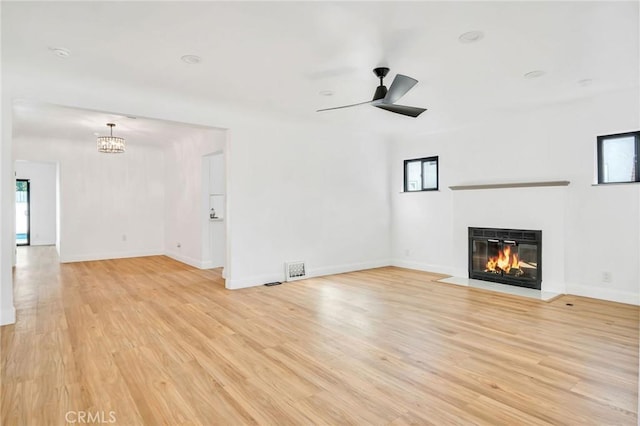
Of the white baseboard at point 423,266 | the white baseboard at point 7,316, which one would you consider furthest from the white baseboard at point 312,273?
the white baseboard at point 7,316

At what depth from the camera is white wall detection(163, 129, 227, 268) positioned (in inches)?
259

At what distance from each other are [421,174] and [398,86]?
11.9 feet

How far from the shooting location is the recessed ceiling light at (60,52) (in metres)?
2.94

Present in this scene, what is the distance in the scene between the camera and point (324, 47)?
299 centimetres

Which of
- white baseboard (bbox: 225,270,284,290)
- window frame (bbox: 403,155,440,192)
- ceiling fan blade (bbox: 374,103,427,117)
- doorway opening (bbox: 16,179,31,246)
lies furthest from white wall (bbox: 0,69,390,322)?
doorway opening (bbox: 16,179,31,246)

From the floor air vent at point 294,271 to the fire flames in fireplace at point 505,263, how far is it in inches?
114

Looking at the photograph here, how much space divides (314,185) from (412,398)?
4.16m

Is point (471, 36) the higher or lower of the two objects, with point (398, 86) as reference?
higher

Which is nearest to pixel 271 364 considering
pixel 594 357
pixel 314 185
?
pixel 594 357

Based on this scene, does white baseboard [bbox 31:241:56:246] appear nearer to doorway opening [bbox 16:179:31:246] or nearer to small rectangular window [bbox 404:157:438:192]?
doorway opening [bbox 16:179:31:246]

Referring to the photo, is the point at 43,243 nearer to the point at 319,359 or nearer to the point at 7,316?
the point at 7,316

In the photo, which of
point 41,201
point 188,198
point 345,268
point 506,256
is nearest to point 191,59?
point 345,268

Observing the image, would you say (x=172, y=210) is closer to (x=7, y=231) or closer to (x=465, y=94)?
(x=7, y=231)

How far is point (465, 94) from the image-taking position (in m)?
4.28
